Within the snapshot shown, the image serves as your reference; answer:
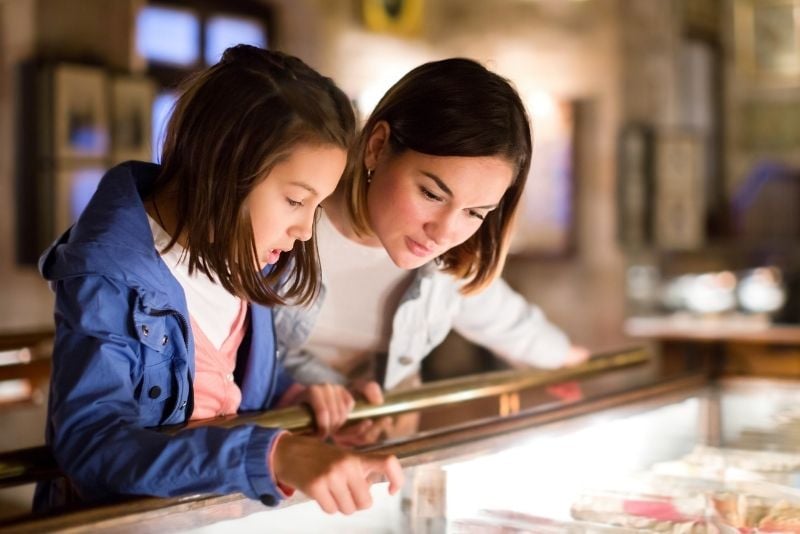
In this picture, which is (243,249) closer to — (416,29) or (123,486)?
(123,486)

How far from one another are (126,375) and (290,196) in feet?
0.89

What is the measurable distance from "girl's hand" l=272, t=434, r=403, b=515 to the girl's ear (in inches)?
19.0

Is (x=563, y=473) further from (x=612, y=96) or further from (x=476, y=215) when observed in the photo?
(x=612, y=96)

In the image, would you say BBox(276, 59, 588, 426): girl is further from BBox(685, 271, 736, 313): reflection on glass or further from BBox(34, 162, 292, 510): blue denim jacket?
BBox(685, 271, 736, 313): reflection on glass

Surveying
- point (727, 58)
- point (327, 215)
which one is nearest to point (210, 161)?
point (327, 215)

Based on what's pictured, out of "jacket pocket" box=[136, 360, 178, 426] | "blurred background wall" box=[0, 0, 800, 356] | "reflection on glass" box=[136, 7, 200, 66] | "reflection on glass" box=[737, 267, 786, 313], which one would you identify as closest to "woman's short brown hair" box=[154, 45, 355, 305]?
"jacket pocket" box=[136, 360, 178, 426]

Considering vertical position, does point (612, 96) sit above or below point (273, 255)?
above

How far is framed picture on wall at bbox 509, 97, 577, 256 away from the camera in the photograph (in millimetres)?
7523

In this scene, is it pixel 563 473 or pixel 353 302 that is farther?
pixel 353 302

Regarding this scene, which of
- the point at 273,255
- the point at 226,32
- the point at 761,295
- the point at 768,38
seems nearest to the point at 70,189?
the point at 226,32

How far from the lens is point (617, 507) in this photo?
4.48 feet

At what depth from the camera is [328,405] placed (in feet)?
4.58

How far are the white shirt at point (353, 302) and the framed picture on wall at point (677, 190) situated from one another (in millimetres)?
6445

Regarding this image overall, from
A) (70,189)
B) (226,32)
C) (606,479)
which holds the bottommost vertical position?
(606,479)
